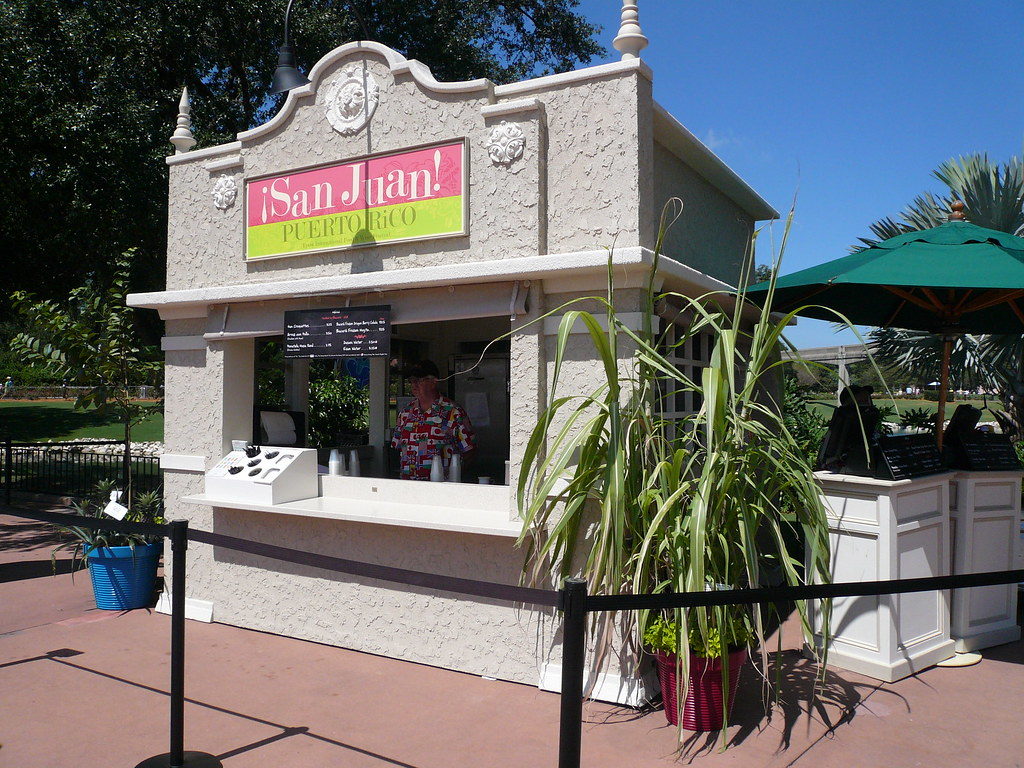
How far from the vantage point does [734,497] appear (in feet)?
12.6

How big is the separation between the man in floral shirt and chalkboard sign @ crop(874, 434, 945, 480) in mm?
3001

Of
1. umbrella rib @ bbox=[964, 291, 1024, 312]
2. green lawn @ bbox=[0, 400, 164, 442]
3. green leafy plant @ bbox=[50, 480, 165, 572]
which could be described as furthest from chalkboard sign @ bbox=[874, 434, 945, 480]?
green lawn @ bbox=[0, 400, 164, 442]

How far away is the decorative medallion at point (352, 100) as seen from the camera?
5453mm

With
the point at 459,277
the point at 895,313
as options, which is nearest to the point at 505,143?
the point at 459,277

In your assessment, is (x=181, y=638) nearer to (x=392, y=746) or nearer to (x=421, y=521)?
(x=392, y=746)

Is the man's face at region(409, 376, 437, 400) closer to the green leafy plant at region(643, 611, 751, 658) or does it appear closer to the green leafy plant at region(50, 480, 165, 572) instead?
the green leafy plant at region(50, 480, 165, 572)

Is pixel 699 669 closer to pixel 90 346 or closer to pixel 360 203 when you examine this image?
pixel 360 203

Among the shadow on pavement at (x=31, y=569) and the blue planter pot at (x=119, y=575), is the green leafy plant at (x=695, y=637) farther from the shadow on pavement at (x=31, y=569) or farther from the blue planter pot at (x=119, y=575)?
the shadow on pavement at (x=31, y=569)

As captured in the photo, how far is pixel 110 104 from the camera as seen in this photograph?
415 inches

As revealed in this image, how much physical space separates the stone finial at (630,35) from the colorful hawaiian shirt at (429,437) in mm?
2914

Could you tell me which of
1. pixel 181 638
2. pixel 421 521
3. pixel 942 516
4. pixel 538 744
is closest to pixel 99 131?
pixel 421 521

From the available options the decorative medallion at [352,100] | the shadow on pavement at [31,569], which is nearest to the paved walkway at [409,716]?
the shadow on pavement at [31,569]

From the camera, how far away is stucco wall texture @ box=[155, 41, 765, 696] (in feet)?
15.2

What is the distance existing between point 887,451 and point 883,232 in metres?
6.51
